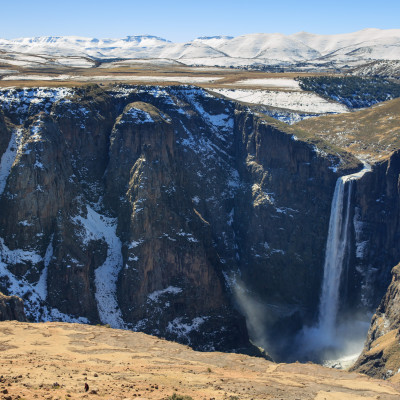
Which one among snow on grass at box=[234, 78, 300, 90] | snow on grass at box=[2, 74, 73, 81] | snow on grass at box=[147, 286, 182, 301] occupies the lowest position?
snow on grass at box=[147, 286, 182, 301]

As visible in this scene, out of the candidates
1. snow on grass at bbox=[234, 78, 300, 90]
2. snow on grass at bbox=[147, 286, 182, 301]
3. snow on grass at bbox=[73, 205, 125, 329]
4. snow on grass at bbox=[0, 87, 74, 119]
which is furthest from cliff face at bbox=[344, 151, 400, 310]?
snow on grass at bbox=[234, 78, 300, 90]

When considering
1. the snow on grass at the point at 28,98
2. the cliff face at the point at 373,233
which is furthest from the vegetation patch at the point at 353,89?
the snow on grass at the point at 28,98

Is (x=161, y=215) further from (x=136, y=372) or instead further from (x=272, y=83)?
A: (x=272, y=83)

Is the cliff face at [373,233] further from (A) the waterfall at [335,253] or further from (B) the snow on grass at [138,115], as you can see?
(B) the snow on grass at [138,115]

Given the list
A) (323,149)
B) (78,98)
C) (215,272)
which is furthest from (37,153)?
(323,149)

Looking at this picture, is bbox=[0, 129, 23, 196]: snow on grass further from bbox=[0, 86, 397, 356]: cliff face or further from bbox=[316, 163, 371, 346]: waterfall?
bbox=[316, 163, 371, 346]: waterfall

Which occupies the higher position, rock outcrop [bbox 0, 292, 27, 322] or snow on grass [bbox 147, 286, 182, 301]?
rock outcrop [bbox 0, 292, 27, 322]

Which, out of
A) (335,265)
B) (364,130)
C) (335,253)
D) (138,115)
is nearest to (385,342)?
(335,265)
